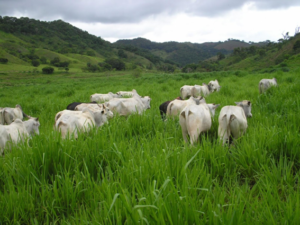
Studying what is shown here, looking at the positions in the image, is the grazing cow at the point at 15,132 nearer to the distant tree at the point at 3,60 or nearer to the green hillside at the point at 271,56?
the green hillside at the point at 271,56

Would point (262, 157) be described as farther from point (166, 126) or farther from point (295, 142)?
point (166, 126)

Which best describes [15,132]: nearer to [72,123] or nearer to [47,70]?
[72,123]

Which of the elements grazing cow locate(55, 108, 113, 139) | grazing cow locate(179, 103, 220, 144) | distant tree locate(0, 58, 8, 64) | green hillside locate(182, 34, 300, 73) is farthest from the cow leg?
distant tree locate(0, 58, 8, 64)

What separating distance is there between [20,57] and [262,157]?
89.5 meters

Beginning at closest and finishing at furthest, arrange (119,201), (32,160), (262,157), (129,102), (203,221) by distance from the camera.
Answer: (203,221), (119,201), (32,160), (262,157), (129,102)

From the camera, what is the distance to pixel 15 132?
11.9ft

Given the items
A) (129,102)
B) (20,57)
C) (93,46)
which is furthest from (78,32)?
(129,102)

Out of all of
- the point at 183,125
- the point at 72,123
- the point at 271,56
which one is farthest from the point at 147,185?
the point at 271,56

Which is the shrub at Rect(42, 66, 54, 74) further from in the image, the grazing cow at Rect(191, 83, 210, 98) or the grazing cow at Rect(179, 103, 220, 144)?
the grazing cow at Rect(179, 103, 220, 144)

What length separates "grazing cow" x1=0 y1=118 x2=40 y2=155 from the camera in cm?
317

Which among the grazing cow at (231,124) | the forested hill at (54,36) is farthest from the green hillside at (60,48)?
the grazing cow at (231,124)

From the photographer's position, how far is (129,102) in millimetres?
6195

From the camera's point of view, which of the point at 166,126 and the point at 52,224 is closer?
the point at 52,224

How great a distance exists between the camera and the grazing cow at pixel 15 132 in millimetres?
3168
